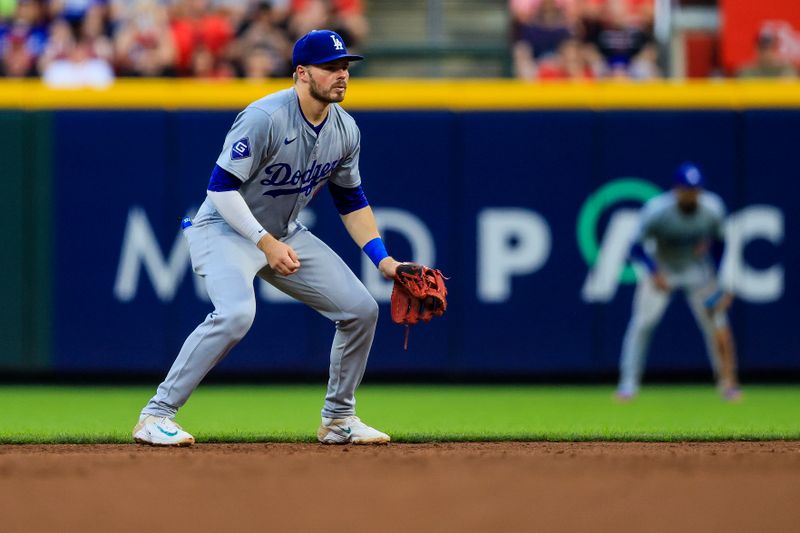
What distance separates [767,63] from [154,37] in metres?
5.57

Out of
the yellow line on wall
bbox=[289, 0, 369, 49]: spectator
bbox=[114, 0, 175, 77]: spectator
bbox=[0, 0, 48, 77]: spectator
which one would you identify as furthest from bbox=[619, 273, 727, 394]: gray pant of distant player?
bbox=[0, 0, 48, 77]: spectator

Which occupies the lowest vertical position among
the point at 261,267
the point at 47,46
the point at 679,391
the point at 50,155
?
the point at 679,391

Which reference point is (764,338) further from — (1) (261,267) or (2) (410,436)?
(1) (261,267)

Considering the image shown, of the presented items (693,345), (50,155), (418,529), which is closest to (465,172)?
(693,345)

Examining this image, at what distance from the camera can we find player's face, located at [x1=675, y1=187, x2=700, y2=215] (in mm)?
9906

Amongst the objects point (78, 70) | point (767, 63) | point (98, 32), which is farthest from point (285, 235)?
point (767, 63)

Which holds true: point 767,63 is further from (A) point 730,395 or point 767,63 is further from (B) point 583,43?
(A) point 730,395

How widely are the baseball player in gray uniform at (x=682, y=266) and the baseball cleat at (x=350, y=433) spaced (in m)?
3.87

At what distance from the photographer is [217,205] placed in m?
6.29

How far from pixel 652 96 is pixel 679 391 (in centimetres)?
254

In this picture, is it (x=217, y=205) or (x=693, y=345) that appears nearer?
(x=217, y=205)

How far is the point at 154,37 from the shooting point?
12234 mm

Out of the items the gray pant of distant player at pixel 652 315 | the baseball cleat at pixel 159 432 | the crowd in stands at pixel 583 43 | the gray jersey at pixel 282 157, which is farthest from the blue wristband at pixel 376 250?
the crowd in stands at pixel 583 43

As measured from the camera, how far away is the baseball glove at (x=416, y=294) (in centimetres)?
660
